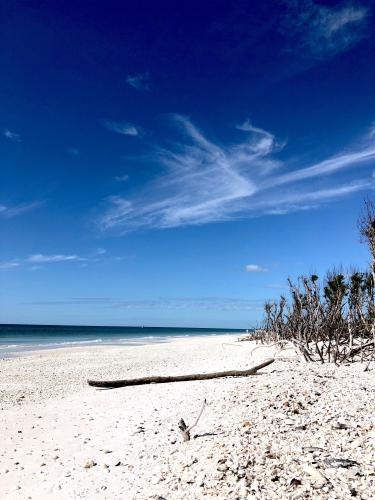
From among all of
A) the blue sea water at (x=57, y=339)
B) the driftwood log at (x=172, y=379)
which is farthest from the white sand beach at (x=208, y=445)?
the blue sea water at (x=57, y=339)

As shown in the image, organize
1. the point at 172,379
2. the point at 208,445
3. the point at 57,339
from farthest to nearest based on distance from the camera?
1. the point at 57,339
2. the point at 172,379
3. the point at 208,445

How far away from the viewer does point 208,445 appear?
19.9 ft

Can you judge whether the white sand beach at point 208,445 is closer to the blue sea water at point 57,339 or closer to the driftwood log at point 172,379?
the driftwood log at point 172,379

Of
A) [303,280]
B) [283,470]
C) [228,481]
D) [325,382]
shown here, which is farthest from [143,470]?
[303,280]

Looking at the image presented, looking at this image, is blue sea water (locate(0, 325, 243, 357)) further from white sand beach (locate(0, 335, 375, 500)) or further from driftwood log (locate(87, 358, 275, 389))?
white sand beach (locate(0, 335, 375, 500))

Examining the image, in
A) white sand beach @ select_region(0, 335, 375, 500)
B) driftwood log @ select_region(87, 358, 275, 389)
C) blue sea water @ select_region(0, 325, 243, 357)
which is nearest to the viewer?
white sand beach @ select_region(0, 335, 375, 500)

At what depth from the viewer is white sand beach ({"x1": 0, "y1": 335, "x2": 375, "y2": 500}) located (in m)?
4.83

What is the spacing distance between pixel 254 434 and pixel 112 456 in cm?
233

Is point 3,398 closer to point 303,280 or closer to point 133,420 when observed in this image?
point 133,420

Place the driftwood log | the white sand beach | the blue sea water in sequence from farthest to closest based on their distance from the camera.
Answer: the blue sea water → the driftwood log → the white sand beach

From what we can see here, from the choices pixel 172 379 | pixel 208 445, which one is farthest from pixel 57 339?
pixel 208 445

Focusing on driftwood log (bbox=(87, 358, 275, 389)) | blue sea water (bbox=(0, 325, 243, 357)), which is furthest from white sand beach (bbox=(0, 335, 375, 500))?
blue sea water (bbox=(0, 325, 243, 357))

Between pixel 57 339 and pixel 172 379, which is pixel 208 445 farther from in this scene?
pixel 57 339

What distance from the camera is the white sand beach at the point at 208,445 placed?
4.83m
